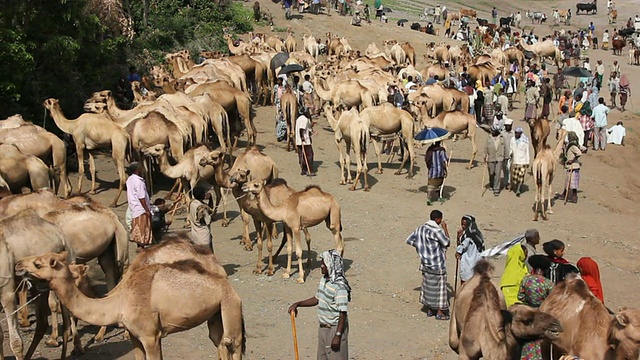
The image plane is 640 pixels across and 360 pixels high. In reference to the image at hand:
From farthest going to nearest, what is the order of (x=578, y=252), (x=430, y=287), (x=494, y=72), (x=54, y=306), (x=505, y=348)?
(x=494, y=72) → (x=578, y=252) → (x=430, y=287) → (x=54, y=306) → (x=505, y=348)

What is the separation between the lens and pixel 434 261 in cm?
1128

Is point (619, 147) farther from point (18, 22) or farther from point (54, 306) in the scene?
point (54, 306)

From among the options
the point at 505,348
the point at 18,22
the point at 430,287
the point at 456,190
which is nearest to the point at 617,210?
the point at 456,190

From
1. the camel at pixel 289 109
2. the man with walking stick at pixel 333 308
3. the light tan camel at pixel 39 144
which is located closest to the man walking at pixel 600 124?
the camel at pixel 289 109

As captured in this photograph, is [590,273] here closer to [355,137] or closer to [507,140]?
[507,140]

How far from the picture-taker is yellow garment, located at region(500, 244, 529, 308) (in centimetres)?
995

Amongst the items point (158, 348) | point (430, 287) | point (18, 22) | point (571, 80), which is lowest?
point (571, 80)

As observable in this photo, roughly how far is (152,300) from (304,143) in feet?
35.3

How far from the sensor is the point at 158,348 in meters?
8.05

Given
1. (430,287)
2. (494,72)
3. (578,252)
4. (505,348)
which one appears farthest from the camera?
(494,72)

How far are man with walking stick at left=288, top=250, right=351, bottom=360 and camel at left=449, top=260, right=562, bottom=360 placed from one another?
3.89 feet

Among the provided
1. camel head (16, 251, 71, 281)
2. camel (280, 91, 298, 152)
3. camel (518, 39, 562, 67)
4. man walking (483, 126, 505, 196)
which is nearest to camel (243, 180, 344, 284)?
camel head (16, 251, 71, 281)

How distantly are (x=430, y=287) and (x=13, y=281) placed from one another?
218 inches

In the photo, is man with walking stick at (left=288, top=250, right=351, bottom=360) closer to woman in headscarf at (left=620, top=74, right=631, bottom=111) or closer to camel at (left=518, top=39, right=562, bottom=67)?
woman in headscarf at (left=620, top=74, right=631, bottom=111)
